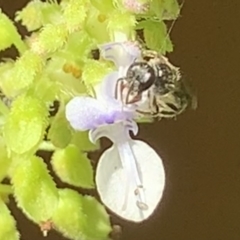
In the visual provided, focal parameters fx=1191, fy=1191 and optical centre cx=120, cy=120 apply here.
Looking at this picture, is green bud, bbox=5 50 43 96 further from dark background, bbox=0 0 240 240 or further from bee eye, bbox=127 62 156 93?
dark background, bbox=0 0 240 240

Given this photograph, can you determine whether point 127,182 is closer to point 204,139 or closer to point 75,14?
point 75,14

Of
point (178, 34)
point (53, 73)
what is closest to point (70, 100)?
point (53, 73)

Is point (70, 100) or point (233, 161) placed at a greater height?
point (70, 100)

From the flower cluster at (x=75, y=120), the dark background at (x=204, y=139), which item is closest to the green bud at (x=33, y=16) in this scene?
the flower cluster at (x=75, y=120)

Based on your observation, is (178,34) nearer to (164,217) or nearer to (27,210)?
(164,217)

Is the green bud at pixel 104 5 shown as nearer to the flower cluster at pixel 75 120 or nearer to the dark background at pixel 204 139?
the flower cluster at pixel 75 120

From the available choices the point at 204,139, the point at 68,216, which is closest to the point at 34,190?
the point at 68,216

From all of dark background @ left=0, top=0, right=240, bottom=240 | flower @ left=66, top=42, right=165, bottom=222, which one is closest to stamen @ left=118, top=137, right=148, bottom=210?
flower @ left=66, top=42, right=165, bottom=222
